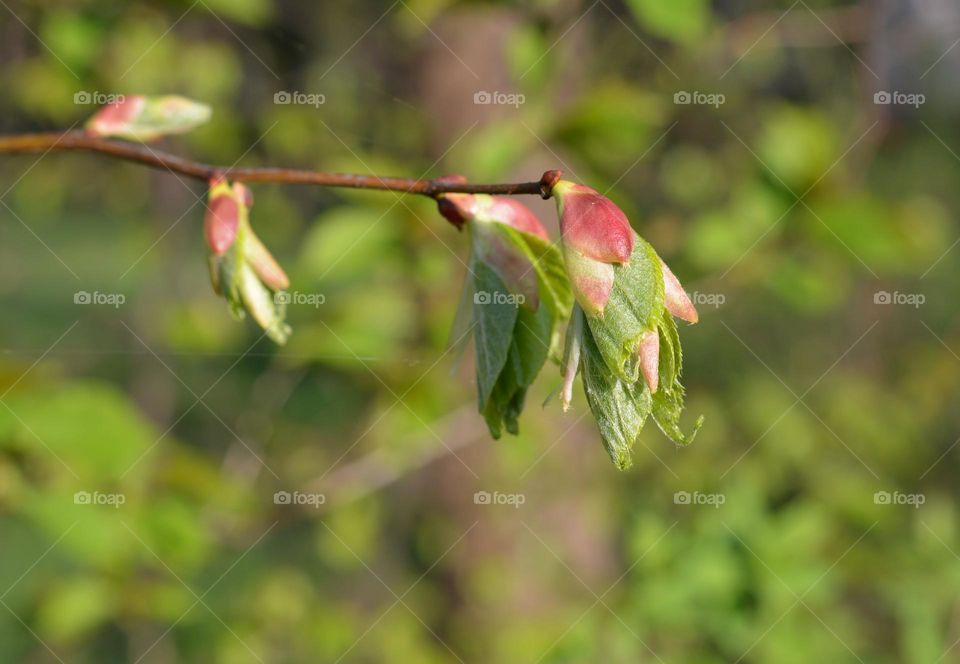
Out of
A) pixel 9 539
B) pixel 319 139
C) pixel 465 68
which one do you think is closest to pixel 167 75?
pixel 319 139

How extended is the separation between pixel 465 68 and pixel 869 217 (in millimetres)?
920

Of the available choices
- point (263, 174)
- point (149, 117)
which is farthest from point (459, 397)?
point (263, 174)

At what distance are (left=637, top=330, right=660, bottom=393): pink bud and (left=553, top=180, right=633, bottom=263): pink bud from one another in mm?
58

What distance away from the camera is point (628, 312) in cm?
69

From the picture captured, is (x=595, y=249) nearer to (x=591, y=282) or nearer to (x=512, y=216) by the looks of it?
(x=591, y=282)

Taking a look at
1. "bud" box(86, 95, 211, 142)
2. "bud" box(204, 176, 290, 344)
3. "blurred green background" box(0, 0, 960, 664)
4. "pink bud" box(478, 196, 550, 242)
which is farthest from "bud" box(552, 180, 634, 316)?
"blurred green background" box(0, 0, 960, 664)

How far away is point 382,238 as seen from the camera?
1761 mm

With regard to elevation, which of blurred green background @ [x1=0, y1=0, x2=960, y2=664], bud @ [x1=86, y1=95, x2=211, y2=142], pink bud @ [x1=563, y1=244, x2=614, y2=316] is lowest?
blurred green background @ [x1=0, y1=0, x2=960, y2=664]

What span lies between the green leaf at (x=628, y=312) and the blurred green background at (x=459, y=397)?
94 centimetres

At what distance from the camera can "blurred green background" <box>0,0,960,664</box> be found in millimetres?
1730

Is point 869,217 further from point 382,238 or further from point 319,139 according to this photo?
point 319,139

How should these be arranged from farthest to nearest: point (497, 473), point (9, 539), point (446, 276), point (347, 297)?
point (9, 539)
point (497, 473)
point (347, 297)
point (446, 276)

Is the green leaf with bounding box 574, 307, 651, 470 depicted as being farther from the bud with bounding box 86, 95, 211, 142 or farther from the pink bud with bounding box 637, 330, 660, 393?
the bud with bounding box 86, 95, 211, 142

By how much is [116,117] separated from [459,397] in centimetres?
116
